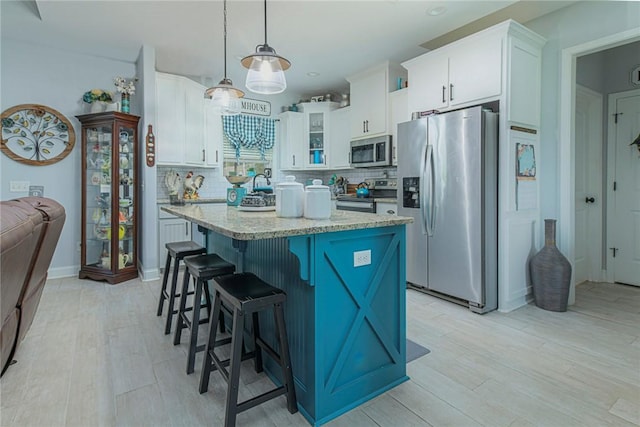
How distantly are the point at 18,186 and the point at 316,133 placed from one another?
13.2ft

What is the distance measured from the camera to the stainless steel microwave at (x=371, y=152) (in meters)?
4.52

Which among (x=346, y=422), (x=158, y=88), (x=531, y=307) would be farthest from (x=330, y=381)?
(x=158, y=88)

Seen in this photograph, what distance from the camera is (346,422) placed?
5.29 ft

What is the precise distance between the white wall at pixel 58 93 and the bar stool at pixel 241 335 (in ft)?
11.6

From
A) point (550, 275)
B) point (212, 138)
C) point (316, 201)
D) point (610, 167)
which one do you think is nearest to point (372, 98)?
point (212, 138)

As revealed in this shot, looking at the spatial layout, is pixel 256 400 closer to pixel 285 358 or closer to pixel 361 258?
pixel 285 358

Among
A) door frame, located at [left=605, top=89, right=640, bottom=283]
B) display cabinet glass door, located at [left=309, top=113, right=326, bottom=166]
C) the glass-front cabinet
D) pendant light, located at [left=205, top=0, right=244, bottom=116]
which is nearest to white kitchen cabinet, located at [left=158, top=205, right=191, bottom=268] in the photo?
the glass-front cabinet

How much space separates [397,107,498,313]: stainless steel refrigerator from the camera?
9.63 feet

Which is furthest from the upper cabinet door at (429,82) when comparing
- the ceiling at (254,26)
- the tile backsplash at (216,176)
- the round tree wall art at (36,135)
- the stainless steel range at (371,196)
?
the round tree wall art at (36,135)

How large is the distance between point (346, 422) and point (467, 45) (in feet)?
10.8

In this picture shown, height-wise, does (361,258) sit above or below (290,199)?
below

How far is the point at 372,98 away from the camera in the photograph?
4707 mm

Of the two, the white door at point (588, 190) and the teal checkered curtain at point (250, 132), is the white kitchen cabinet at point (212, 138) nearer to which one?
the teal checkered curtain at point (250, 132)

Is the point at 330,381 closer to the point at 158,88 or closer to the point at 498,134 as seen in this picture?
the point at 498,134
